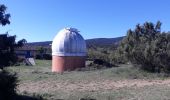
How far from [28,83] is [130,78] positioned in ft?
30.0

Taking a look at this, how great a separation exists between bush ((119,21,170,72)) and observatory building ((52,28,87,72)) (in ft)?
31.5

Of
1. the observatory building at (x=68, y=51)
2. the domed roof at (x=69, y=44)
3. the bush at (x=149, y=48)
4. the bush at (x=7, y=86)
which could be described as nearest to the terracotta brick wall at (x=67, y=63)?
the observatory building at (x=68, y=51)

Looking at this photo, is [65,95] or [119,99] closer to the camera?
[119,99]

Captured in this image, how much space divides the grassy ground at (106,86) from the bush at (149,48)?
4.14 ft

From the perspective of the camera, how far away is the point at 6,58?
17.3m

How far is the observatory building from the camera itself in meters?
47.2

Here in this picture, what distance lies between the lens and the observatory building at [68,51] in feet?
155

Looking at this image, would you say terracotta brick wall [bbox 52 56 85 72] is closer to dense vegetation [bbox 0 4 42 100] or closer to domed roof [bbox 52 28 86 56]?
domed roof [bbox 52 28 86 56]

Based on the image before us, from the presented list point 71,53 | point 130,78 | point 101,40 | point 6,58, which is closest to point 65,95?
point 6,58

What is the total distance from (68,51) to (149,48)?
1403 centimetres

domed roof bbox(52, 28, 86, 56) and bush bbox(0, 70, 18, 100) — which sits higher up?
domed roof bbox(52, 28, 86, 56)

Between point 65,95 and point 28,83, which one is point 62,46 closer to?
point 28,83

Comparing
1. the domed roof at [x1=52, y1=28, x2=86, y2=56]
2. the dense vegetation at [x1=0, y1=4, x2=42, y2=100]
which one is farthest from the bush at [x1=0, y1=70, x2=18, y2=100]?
the domed roof at [x1=52, y1=28, x2=86, y2=56]

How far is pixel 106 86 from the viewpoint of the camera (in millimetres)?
27328
